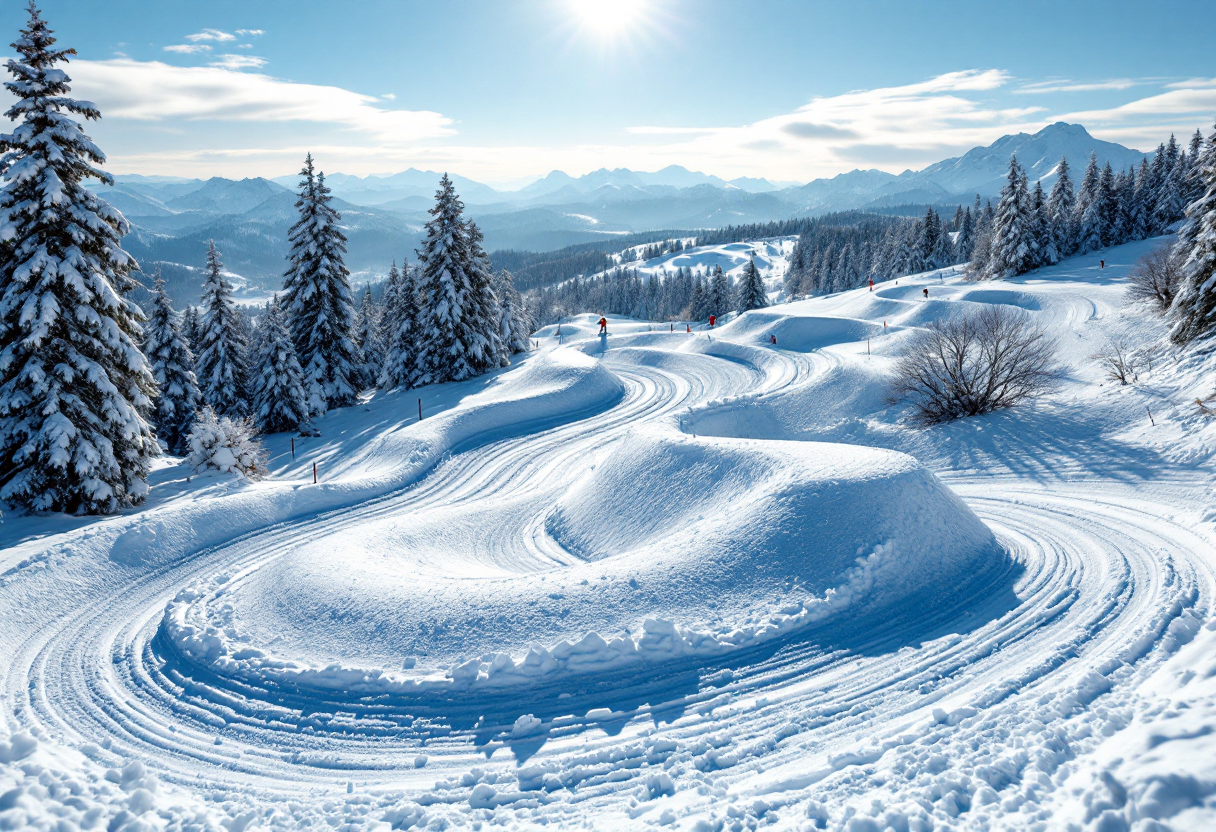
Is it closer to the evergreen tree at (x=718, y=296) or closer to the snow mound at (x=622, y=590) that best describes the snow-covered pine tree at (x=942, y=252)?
the evergreen tree at (x=718, y=296)

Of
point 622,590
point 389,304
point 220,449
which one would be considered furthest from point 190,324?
point 622,590

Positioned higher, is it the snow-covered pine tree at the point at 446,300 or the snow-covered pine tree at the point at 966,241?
the snow-covered pine tree at the point at 966,241

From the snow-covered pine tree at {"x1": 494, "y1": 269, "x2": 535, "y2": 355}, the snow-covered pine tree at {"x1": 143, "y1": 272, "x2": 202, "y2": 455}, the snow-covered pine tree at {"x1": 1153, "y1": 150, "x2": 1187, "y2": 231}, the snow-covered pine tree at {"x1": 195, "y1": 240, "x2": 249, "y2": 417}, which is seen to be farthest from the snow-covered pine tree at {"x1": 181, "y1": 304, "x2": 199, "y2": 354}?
the snow-covered pine tree at {"x1": 1153, "y1": 150, "x2": 1187, "y2": 231}

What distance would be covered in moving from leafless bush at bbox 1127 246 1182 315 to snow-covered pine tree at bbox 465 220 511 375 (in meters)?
34.1

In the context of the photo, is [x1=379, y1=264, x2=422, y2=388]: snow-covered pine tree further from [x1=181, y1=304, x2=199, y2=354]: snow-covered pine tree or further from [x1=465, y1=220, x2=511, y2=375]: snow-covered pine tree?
[x1=181, y1=304, x2=199, y2=354]: snow-covered pine tree

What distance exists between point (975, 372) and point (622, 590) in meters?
19.6

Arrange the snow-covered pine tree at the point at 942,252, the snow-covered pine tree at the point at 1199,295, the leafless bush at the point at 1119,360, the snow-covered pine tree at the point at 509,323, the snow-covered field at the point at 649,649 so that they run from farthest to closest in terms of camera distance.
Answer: the snow-covered pine tree at the point at 942,252 < the snow-covered pine tree at the point at 509,323 < the leafless bush at the point at 1119,360 < the snow-covered pine tree at the point at 1199,295 < the snow-covered field at the point at 649,649

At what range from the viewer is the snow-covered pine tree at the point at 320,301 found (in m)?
32.6

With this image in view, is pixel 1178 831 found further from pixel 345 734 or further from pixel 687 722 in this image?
pixel 345 734

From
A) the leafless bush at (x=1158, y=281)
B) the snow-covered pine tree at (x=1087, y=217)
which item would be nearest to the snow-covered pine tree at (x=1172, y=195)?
the snow-covered pine tree at (x=1087, y=217)

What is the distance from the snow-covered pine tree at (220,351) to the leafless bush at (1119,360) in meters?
39.2

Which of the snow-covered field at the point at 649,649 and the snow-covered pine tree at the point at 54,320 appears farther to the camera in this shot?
the snow-covered pine tree at the point at 54,320

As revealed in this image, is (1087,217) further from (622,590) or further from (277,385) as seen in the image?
(277,385)

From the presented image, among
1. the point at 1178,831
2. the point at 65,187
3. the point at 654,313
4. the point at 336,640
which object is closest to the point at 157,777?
A: the point at 336,640
